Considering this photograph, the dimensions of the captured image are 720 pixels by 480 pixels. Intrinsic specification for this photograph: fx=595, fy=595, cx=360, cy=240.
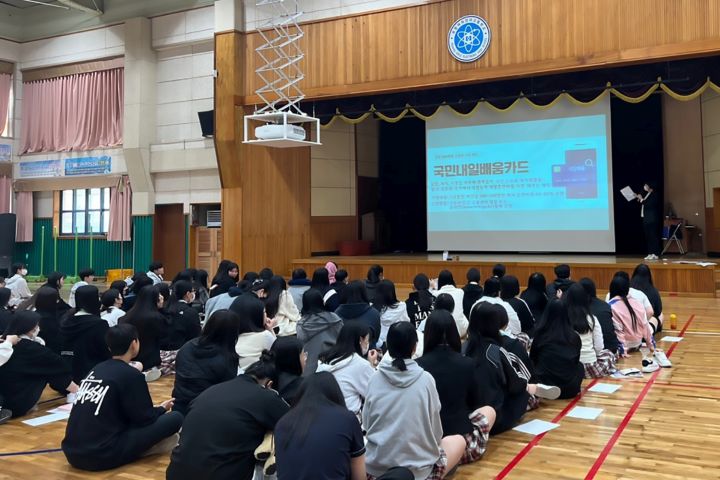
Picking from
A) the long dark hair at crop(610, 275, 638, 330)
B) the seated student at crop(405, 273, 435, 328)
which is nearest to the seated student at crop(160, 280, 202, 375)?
the seated student at crop(405, 273, 435, 328)

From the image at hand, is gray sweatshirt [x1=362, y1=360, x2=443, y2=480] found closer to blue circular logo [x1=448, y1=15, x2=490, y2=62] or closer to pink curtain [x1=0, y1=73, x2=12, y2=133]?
blue circular logo [x1=448, y1=15, x2=490, y2=62]

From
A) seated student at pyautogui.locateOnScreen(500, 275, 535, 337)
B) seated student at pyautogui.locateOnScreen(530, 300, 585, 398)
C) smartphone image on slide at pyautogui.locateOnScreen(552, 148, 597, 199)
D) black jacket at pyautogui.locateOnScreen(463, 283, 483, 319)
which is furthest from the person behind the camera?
smartphone image on slide at pyautogui.locateOnScreen(552, 148, 597, 199)

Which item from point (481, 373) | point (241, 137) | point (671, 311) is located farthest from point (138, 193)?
point (481, 373)

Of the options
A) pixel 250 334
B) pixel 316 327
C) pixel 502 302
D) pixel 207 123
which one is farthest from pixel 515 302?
pixel 207 123


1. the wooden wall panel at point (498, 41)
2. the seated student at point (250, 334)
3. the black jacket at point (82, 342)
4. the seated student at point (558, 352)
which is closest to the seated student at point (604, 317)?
the seated student at point (558, 352)

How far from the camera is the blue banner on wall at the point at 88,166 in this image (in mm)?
14297

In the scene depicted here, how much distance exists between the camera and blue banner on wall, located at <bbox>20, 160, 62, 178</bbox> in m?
14.8

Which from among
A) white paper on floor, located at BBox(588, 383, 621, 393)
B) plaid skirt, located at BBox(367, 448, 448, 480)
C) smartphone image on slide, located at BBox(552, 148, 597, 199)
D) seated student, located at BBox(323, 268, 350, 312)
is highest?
smartphone image on slide, located at BBox(552, 148, 597, 199)

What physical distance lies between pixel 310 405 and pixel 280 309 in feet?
11.3

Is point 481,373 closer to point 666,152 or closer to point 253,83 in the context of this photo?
point 253,83

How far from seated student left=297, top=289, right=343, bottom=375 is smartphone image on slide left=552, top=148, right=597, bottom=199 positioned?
24.1 ft

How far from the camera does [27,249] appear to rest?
15328mm

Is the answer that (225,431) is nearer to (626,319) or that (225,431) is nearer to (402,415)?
(402,415)

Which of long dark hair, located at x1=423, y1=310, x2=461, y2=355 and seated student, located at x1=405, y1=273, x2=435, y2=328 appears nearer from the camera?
long dark hair, located at x1=423, y1=310, x2=461, y2=355
